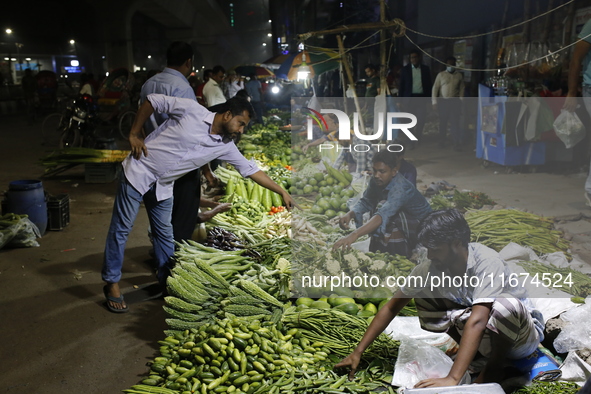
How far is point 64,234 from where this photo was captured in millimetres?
6574

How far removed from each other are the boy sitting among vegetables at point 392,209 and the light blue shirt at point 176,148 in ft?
3.39

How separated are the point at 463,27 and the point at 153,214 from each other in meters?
10.6

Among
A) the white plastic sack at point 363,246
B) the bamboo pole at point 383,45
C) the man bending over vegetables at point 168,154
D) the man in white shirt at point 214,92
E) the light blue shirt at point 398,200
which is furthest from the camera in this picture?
the man in white shirt at point 214,92

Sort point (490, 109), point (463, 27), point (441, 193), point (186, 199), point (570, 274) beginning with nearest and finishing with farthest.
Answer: point (570, 274) < point (186, 199) < point (441, 193) < point (490, 109) < point (463, 27)

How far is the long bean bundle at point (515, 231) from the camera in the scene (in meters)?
4.77

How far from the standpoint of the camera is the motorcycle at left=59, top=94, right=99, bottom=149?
38.5 feet

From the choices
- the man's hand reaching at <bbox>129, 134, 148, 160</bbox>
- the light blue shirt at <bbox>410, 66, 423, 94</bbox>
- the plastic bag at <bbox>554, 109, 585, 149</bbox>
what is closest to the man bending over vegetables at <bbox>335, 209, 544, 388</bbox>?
the man's hand reaching at <bbox>129, 134, 148, 160</bbox>

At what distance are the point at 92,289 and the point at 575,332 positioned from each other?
152 inches

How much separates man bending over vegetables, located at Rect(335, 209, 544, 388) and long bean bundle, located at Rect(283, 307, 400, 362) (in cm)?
32

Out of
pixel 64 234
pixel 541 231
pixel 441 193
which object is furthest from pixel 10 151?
pixel 541 231

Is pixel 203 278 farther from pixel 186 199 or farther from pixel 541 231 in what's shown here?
pixel 541 231

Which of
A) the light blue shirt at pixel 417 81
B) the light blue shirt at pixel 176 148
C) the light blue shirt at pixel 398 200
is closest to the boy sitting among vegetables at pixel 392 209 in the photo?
the light blue shirt at pixel 398 200

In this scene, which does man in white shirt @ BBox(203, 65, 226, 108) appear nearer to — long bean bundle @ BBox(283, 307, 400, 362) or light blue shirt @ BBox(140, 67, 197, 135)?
light blue shirt @ BBox(140, 67, 197, 135)

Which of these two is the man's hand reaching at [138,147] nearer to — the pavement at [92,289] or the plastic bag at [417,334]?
the pavement at [92,289]
